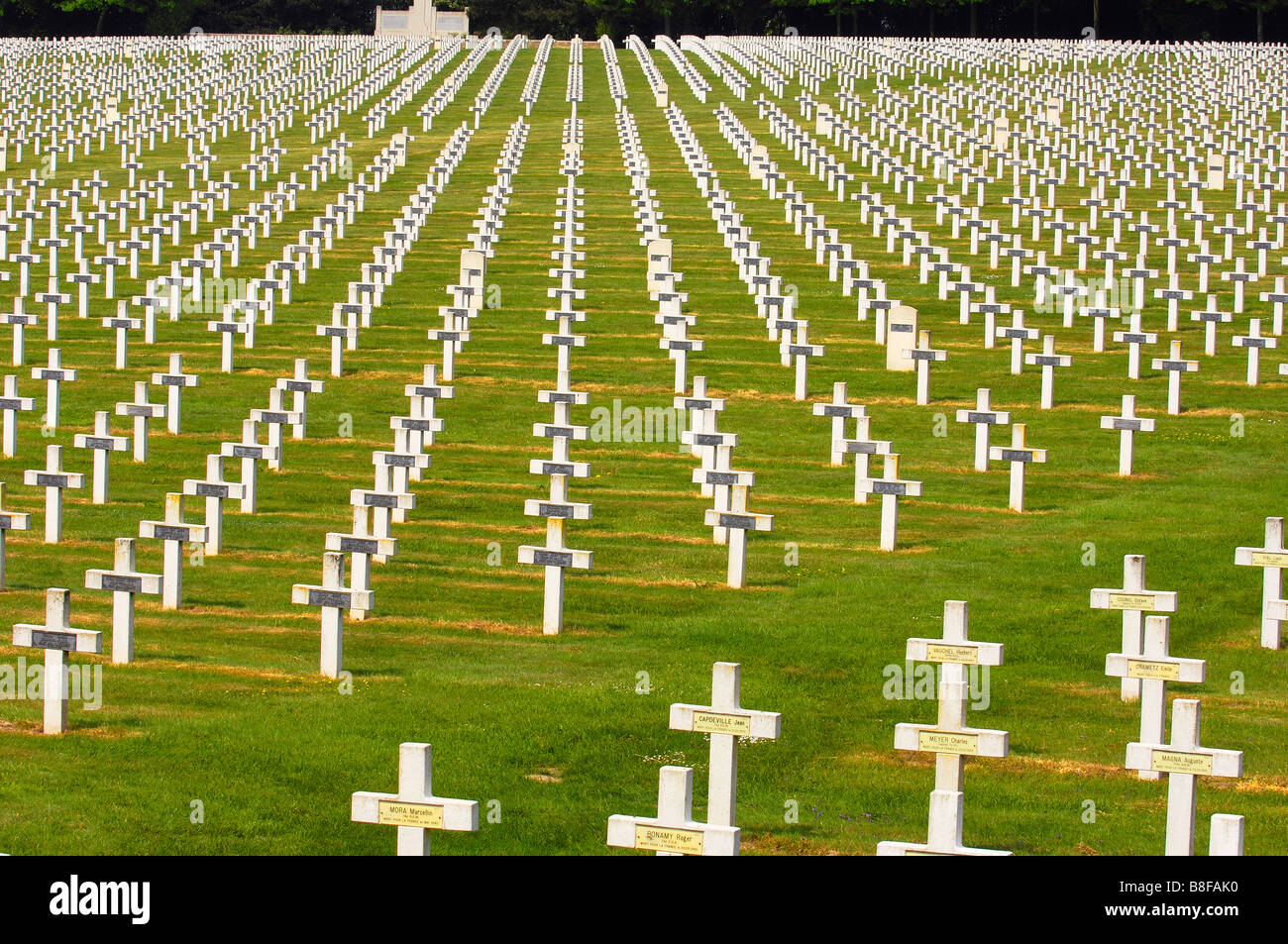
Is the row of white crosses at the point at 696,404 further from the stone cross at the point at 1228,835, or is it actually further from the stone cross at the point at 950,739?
the stone cross at the point at 1228,835

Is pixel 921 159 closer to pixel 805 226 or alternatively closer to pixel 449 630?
pixel 805 226

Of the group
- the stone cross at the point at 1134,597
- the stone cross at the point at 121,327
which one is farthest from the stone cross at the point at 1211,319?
the stone cross at the point at 1134,597

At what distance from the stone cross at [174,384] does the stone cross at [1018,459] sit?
8786 mm

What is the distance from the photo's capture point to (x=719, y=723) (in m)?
9.89

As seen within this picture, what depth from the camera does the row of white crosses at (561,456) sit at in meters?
15.2

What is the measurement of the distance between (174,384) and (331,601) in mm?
10040

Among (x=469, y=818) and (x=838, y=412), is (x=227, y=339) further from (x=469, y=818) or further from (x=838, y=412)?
(x=469, y=818)

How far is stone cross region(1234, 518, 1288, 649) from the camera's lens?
14961mm

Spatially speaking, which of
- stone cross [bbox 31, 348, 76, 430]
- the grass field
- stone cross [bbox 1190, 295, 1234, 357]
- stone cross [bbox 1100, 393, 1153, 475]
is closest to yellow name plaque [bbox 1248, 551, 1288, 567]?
the grass field

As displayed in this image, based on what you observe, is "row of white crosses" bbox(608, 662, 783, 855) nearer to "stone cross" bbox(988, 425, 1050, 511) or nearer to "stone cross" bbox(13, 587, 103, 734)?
"stone cross" bbox(13, 587, 103, 734)

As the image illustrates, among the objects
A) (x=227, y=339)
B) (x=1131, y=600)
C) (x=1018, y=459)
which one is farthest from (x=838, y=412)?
(x=227, y=339)

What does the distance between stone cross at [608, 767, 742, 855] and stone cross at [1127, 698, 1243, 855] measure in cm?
227

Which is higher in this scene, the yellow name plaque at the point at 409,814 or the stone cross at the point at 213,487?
the stone cross at the point at 213,487

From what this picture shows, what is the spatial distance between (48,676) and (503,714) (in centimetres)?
279
